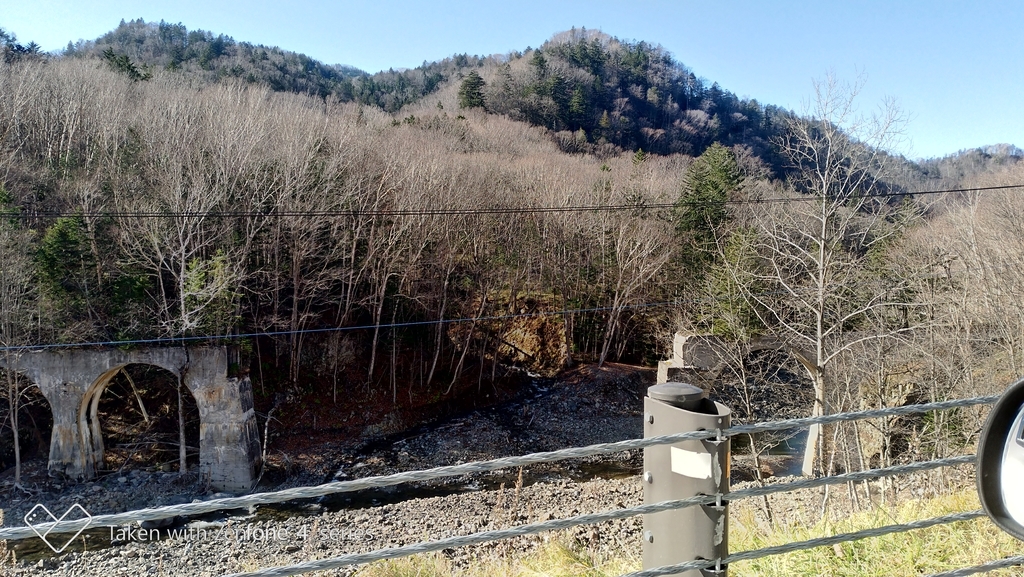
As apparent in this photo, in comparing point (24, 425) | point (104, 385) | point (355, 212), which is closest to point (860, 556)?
point (355, 212)

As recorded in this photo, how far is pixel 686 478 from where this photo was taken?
6.61ft

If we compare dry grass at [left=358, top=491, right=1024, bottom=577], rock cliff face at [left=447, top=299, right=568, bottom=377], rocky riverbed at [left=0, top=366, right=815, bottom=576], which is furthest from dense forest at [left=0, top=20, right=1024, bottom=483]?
dry grass at [left=358, top=491, right=1024, bottom=577]

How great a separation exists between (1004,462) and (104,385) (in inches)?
861

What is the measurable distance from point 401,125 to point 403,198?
18.1 meters

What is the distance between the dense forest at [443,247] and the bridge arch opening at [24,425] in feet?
6.88

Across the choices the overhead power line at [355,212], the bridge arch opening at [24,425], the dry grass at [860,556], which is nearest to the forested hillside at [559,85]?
the overhead power line at [355,212]

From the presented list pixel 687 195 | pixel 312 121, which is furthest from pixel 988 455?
pixel 687 195

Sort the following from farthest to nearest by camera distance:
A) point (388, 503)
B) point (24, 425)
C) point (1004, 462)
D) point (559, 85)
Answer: point (559, 85), point (24, 425), point (388, 503), point (1004, 462)

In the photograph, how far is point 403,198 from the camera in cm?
2345

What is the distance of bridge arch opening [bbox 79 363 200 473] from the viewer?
59.2 ft

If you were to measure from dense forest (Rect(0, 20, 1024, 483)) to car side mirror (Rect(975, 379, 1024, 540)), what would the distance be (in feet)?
39.2

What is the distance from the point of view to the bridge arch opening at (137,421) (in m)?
18.0

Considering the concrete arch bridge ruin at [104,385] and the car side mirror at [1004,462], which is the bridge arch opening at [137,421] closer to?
the concrete arch bridge ruin at [104,385]

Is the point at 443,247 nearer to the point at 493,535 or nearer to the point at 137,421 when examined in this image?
the point at 137,421
